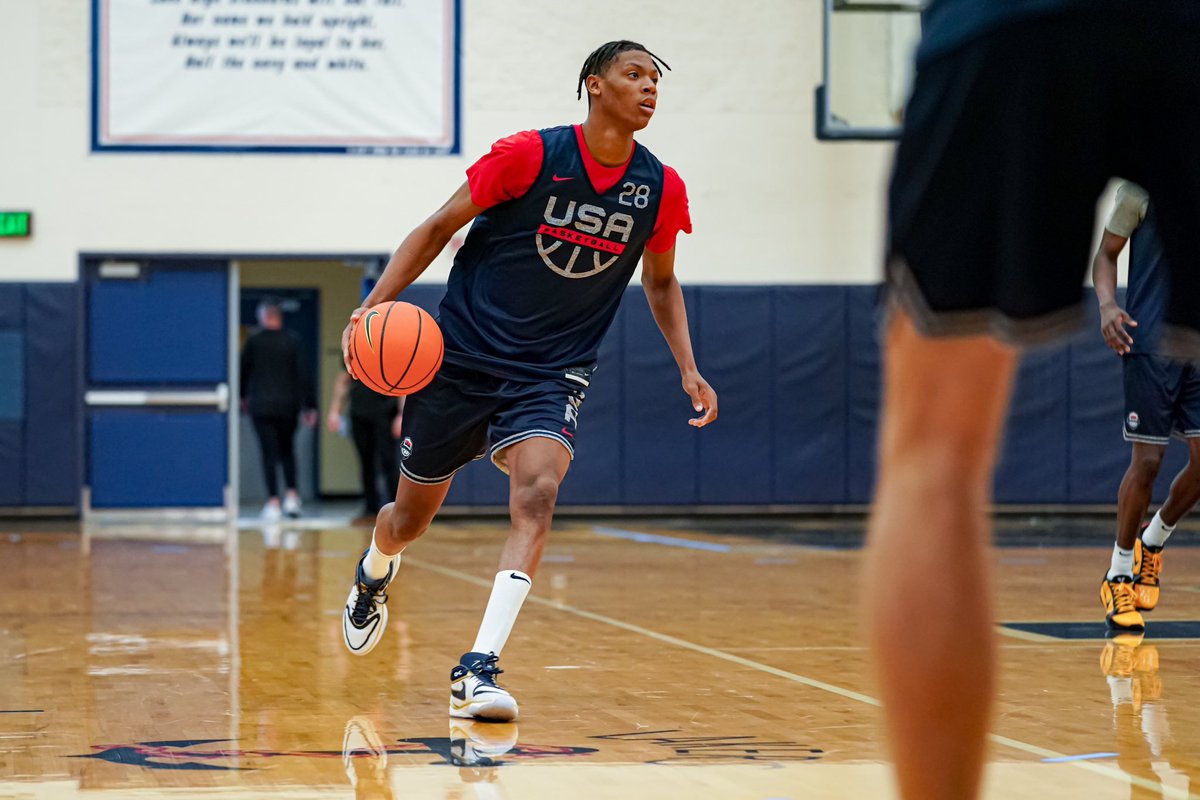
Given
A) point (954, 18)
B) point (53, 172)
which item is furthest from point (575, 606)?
point (53, 172)

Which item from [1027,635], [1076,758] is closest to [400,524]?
[1076,758]

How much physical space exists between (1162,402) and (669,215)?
242 centimetres

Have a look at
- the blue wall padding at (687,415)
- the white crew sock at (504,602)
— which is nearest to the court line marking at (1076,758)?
the white crew sock at (504,602)

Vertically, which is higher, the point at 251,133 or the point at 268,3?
the point at 268,3

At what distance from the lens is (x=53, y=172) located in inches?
552

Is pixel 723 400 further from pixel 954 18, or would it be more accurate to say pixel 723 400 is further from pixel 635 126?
pixel 954 18

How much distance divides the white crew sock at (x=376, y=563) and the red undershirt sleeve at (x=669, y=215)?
131cm

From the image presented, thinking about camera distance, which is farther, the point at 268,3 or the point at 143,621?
the point at 268,3

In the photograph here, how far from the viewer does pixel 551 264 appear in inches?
189

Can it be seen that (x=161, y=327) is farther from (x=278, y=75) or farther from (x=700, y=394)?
(x=700, y=394)

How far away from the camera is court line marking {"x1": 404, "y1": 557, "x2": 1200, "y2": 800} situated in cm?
325

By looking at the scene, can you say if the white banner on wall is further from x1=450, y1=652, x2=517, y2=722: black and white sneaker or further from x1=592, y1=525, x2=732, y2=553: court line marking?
x1=450, y1=652, x2=517, y2=722: black and white sneaker

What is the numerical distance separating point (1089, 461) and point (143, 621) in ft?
35.0

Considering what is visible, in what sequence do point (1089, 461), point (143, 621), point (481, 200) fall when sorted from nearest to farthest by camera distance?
1. point (481, 200)
2. point (143, 621)
3. point (1089, 461)
